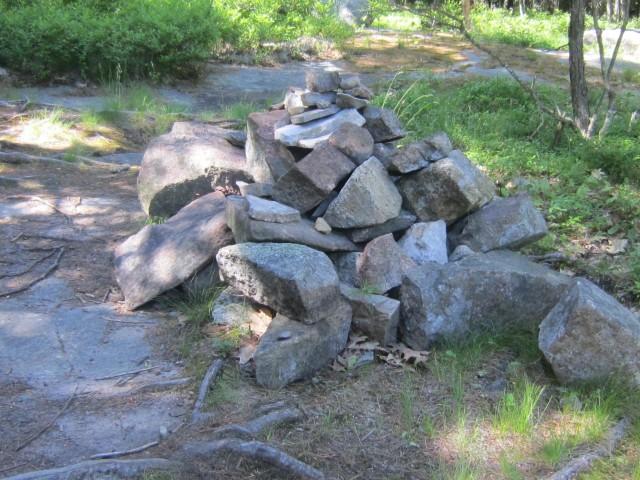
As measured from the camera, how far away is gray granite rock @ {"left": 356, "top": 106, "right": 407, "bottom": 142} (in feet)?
17.7

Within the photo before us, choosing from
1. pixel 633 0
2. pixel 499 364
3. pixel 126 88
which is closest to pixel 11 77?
pixel 126 88

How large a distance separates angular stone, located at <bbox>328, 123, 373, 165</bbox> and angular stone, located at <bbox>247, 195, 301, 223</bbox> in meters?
0.57

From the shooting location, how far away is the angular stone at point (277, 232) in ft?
14.6

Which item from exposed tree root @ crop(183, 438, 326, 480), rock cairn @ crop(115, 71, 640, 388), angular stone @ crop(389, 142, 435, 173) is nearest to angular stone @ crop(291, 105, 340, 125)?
rock cairn @ crop(115, 71, 640, 388)

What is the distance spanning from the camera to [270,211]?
460cm

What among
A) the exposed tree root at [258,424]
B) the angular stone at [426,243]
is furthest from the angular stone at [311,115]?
the exposed tree root at [258,424]

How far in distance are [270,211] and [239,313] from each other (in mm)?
684

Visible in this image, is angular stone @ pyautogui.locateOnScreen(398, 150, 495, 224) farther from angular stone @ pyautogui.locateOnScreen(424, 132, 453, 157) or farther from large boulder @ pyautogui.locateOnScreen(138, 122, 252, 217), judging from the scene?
large boulder @ pyautogui.locateOnScreen(138, 122, 252, 217)

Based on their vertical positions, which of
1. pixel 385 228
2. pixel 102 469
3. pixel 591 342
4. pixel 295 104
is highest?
pixel 295 104

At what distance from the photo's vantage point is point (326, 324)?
13.3 feet

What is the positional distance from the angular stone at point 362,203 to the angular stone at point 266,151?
0.73m

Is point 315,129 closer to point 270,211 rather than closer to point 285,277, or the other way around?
point 270,211

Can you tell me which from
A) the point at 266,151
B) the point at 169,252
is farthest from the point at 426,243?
the point at 169,252

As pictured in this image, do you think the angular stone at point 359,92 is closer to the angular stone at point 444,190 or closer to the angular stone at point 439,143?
the angular stone at point 439,143
